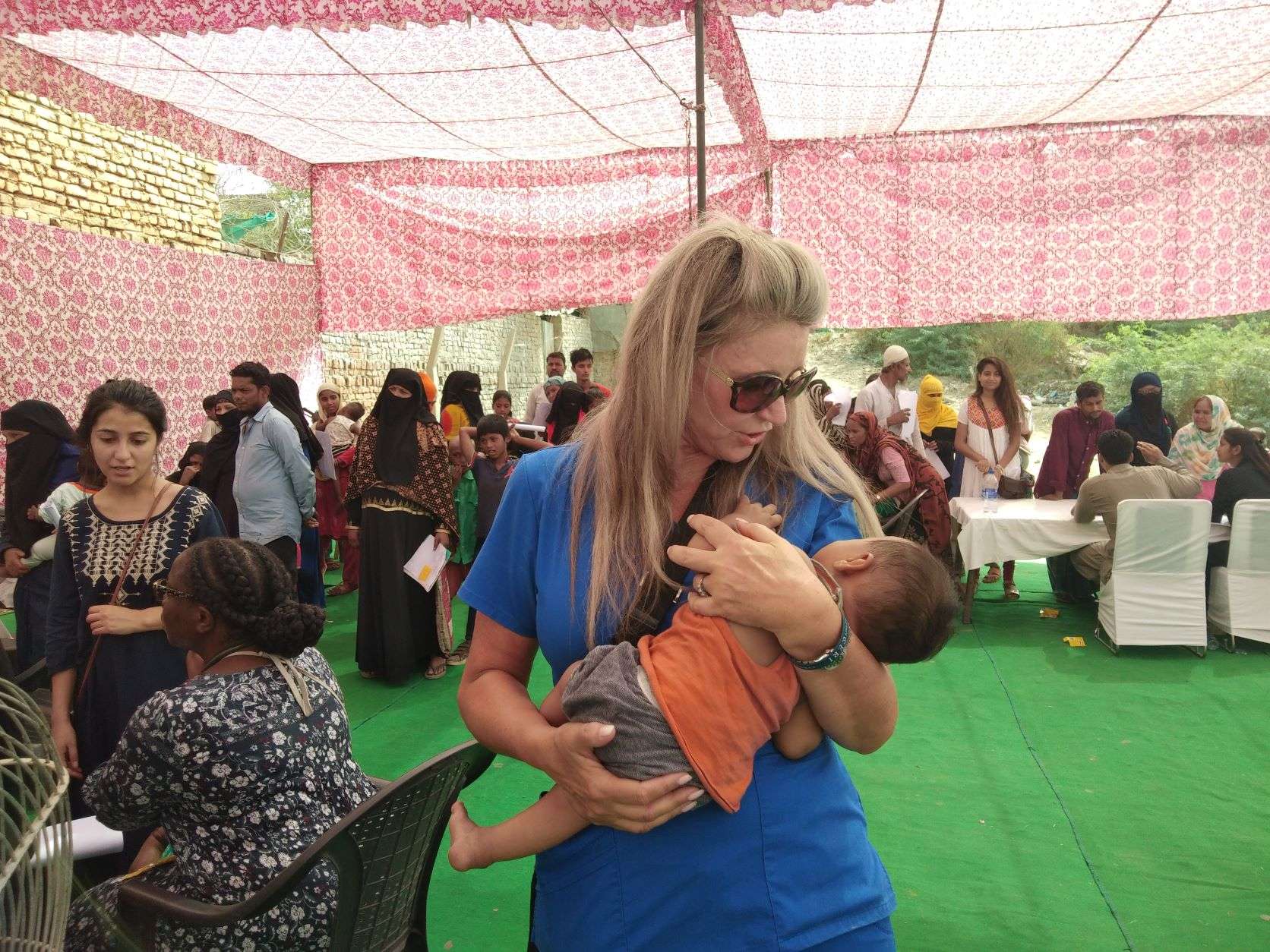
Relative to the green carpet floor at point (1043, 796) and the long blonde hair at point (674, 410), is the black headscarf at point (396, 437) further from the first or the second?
the long blonde hair at point (674, 410)

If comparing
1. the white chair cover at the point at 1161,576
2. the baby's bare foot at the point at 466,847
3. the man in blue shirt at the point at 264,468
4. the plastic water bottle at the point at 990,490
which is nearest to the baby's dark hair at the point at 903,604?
the baby's bare foot at the point at 466,847

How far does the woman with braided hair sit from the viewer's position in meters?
1.89

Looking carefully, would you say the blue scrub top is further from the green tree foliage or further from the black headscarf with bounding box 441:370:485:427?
the green tree foliage

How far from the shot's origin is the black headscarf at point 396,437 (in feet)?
17.6

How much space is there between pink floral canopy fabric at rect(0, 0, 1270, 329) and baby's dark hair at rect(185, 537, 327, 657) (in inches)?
106

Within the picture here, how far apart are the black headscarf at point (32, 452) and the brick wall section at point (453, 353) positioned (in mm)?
4483

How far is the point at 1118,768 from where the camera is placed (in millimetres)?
4098

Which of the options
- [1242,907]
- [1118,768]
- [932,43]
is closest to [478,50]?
[932,43]

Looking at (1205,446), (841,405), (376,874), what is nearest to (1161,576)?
(1205,446)

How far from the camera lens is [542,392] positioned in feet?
30.6

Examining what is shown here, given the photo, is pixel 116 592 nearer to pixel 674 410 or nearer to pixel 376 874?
pixel 376 874

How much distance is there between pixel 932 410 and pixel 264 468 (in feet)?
18.8

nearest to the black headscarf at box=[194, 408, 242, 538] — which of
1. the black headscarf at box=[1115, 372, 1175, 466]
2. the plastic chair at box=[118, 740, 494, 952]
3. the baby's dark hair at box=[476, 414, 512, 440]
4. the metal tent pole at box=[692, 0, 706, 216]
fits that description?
the baby's dark hair at box=[476, 414, 512, 440]

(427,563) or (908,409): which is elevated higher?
(908,409)
